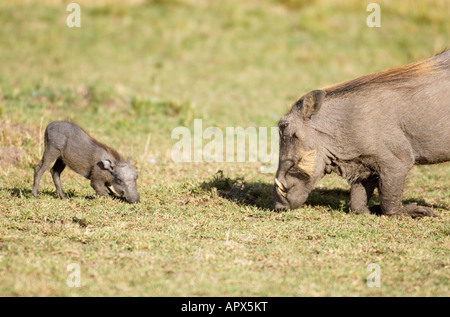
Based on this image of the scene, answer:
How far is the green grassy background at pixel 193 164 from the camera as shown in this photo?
413 cm

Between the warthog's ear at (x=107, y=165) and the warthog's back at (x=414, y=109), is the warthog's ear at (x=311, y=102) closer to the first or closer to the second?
A: the warthog's back at (x=414, y=109)

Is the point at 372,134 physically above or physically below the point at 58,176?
above

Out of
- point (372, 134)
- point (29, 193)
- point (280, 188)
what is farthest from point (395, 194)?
point (29, 193)

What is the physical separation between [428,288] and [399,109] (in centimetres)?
188

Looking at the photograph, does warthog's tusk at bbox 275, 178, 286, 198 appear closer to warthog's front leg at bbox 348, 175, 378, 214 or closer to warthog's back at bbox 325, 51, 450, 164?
warthog's front leg at bbox 348, 175, 378, 214

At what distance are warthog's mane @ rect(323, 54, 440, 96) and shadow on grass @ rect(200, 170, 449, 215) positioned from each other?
3.47ft

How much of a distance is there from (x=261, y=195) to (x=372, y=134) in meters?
1.36

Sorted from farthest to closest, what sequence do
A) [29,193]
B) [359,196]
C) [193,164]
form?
[193,164], [29,193], [359,196]

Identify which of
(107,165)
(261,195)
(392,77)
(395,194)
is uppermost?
(392,77)

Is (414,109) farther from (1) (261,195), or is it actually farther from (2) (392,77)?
(1) (261,195)

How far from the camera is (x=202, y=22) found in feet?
43.8

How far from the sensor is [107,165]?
18.4 feet

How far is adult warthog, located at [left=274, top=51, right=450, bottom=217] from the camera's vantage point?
17.4ft
